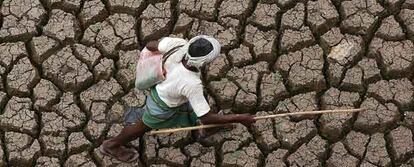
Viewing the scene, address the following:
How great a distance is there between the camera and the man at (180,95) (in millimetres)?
4770

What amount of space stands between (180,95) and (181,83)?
0.38 feet

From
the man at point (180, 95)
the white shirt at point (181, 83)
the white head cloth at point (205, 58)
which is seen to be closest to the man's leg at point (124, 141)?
the man at point (180, 95)

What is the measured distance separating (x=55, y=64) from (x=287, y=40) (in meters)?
1.61

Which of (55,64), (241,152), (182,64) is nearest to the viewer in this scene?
(182,64)

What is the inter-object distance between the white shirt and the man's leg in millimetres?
426

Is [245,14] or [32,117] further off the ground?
[245,14]

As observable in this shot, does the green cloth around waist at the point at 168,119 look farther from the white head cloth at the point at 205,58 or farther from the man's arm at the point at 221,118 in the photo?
the white head cloth at the point at 205,58

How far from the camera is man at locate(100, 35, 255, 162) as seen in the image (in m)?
4.77

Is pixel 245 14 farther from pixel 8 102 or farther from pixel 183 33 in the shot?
pixel 8 102

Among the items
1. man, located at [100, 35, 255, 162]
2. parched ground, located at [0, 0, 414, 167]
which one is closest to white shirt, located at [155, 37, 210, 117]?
man, located at [100, 35, 255, 162]

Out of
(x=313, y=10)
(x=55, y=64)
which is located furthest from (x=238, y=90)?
(x=55, y=64)

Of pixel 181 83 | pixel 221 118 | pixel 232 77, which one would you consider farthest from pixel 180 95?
pixel 232 77

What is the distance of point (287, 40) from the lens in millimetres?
6113

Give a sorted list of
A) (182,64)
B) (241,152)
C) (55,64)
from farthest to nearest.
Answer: (55,64), (241,152), (182,64)
